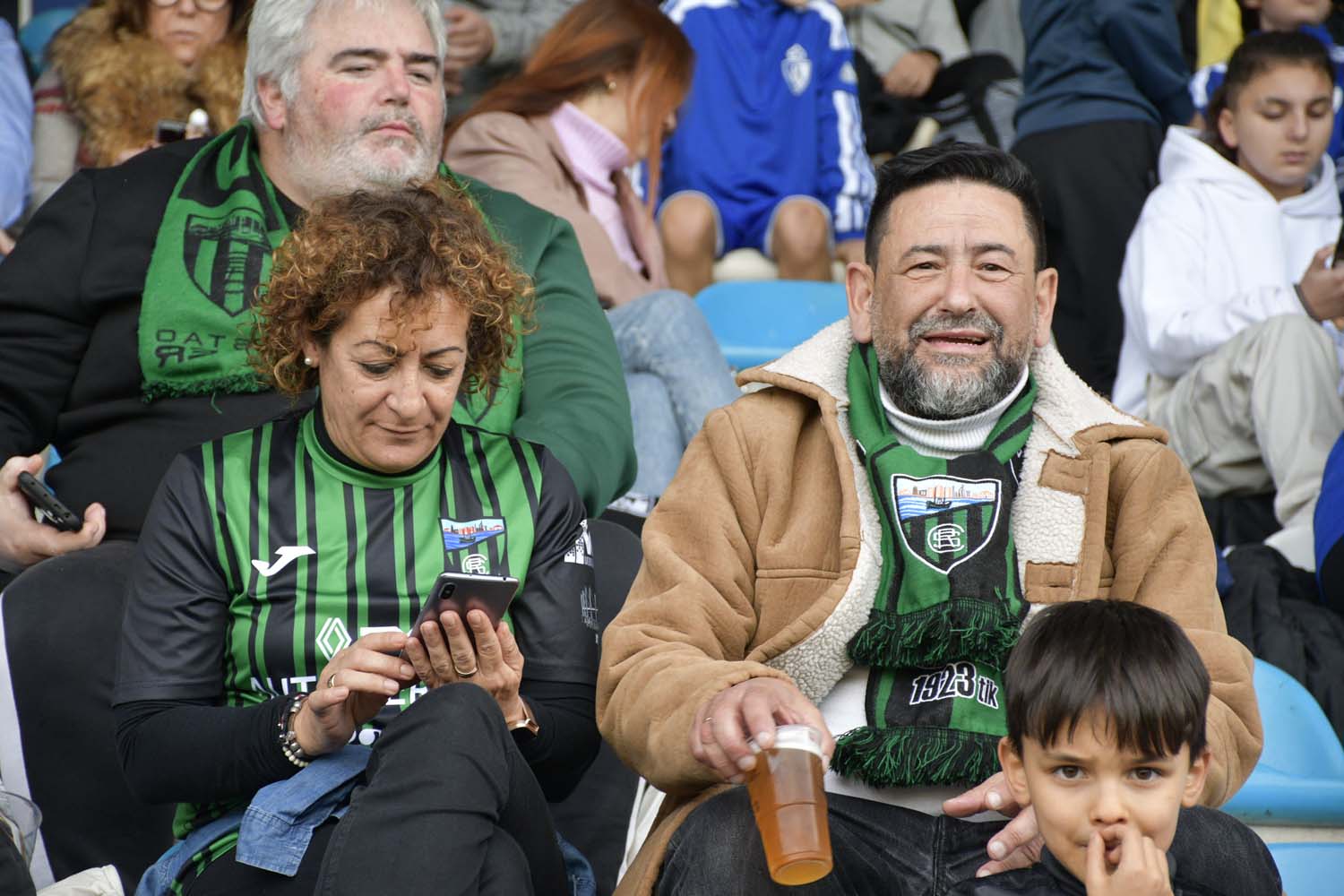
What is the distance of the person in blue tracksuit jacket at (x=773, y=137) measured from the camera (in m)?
5.00

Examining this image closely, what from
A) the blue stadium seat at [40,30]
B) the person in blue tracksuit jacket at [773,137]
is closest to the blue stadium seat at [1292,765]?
the person in blue tracksuit jacket at [773,137]

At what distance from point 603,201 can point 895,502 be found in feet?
7.62

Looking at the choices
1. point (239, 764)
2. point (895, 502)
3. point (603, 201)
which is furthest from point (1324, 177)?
point (239, 764)

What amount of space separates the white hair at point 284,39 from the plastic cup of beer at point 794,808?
69.7 inches

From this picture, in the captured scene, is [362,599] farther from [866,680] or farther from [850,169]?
[850,169]

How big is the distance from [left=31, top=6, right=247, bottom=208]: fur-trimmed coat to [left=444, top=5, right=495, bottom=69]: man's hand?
927 millimetres

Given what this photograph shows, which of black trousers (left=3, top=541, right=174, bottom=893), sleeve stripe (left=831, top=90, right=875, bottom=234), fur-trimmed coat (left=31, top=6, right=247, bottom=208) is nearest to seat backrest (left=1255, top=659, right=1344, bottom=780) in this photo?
black trousers (left=3, top=541, right=174, bottom=893)

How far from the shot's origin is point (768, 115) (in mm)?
5156

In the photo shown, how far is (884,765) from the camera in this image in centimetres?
206

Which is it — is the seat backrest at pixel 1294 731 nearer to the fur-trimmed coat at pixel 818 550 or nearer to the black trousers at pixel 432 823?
the fur-trimmed coat at pixel 818 550

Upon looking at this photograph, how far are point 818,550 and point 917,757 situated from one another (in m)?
0.35

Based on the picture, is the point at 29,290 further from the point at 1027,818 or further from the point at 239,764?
the point at 1027,818

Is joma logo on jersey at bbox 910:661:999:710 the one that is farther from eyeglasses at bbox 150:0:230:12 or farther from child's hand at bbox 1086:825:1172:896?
eyeglasses at bbox 150:0:230:12

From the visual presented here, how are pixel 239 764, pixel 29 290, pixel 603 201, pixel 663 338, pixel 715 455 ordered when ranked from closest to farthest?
pixel 239 764 → pixel 715 455 → pixel 29 290 → pixel 663 338 → pixel 603 201
